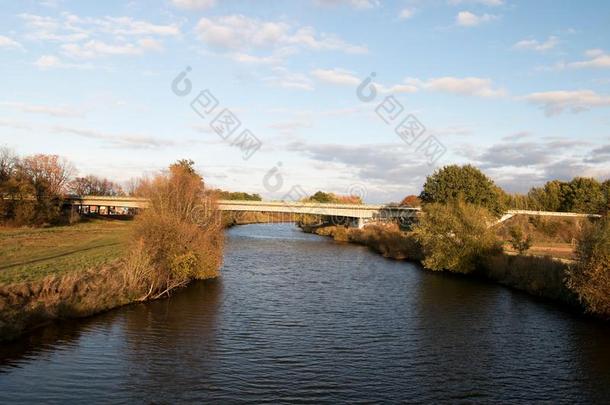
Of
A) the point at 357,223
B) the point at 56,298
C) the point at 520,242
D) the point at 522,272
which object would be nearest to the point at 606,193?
the point at 357,223

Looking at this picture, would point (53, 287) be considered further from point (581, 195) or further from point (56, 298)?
point (581, 195)

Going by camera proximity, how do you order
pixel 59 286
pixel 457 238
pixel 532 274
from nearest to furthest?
pixel 59 286, pixel 532 274, pixel 457 238

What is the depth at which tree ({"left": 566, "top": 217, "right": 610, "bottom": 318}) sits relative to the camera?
106 ft

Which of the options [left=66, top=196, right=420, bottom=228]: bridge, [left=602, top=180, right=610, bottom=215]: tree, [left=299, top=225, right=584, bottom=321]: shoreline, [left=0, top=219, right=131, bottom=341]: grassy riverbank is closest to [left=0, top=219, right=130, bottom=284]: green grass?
[left=0, top=219, right=131, bottom=341]: grassy riverbank

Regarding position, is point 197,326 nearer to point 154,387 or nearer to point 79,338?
point 79,338

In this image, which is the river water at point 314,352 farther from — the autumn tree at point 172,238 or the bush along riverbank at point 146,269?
the autumn tree at point 172,238

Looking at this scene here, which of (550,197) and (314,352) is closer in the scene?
(314,352)

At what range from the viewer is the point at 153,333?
87.9 ft

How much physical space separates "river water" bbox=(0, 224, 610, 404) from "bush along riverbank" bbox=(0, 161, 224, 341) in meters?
1.08

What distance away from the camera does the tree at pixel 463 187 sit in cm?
8288

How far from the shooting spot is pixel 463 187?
83.1 metres

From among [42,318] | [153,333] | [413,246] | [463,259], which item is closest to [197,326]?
[153,333]

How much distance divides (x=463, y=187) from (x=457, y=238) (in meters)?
28.5

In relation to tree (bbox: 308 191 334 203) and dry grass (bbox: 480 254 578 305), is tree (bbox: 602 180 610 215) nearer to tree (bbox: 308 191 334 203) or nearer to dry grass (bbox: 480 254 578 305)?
dry grass (bbox: 480 254 578 305)
